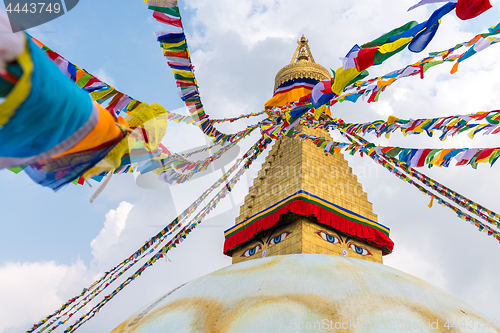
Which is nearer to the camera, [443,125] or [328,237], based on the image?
[443,125]

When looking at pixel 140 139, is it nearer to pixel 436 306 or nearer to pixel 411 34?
pixel 411 34

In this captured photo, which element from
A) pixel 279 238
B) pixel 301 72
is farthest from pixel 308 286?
pixel 301 72

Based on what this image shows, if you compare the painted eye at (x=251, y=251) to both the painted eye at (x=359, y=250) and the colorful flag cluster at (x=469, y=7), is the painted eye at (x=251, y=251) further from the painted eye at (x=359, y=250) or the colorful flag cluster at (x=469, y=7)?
the colorful flag cluster at (x=469, y=7)

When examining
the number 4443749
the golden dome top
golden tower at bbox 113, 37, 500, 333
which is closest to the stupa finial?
the golden dome top

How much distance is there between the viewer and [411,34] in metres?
2.81

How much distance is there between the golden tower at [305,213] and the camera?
6.24 m

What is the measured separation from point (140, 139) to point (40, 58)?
1.00 metres

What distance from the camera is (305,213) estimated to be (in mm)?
6172

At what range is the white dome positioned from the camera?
3.23 metres

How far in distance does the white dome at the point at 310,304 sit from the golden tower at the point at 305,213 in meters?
1.67

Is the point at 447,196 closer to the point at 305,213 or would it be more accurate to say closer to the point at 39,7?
the point at 305,213

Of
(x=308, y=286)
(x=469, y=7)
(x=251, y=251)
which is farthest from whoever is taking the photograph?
(x=251, y=251)

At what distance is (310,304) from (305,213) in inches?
111

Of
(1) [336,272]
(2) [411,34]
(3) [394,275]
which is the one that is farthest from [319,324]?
(2) [411,34]
